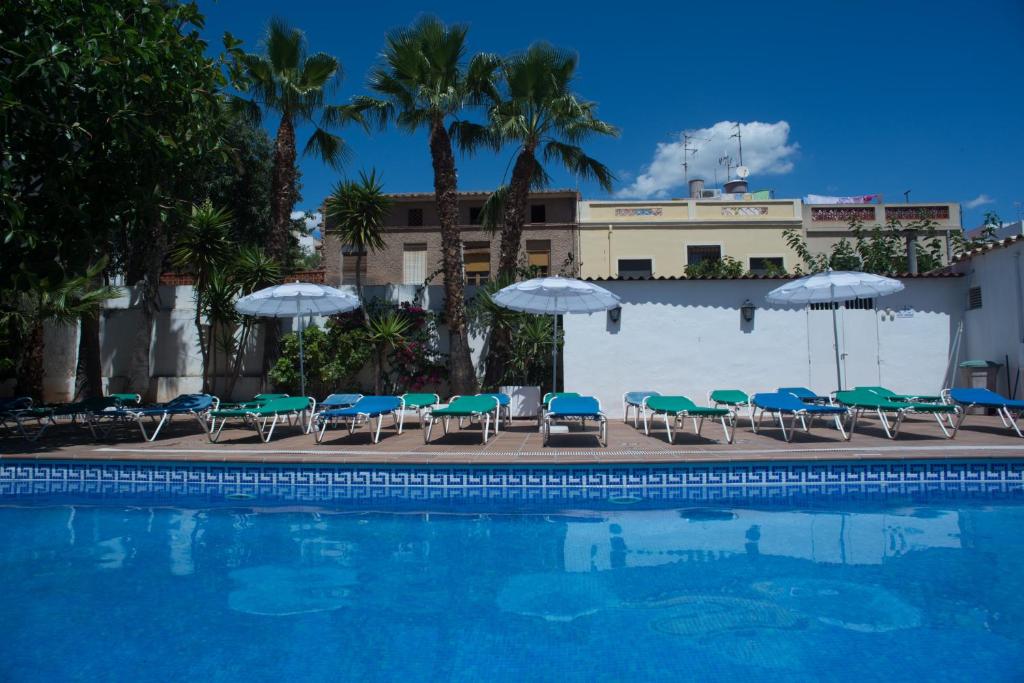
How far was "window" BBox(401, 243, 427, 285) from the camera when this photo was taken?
94.7 feet

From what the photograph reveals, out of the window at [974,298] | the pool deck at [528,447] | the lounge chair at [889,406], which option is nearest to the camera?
the pool deck at [528,447]

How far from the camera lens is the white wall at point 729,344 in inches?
474

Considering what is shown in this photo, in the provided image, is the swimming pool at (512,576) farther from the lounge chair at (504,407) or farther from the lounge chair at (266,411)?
the lounge chair at (504,407)

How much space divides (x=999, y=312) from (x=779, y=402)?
5.63 meters

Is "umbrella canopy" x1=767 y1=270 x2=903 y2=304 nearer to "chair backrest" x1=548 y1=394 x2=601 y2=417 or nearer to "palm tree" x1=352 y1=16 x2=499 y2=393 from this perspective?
"chair backrest" x1=548 y1=394 x2=601 y2=417

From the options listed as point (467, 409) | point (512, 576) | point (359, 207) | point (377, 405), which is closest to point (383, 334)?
point (359, 207)

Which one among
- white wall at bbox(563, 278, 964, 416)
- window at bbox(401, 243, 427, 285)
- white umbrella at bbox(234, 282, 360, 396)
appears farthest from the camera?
window at bbox(401, 243, 427, 285)

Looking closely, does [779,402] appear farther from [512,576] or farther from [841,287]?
[512,576]

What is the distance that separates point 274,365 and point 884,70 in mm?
15239

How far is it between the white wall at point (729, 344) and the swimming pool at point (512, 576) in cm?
508

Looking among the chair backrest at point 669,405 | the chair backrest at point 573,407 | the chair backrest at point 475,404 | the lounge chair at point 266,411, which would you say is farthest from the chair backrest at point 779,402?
the lounge chair at point 266,411

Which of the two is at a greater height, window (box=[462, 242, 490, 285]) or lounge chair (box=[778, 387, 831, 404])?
window (box=[462, 242, 490, 285])

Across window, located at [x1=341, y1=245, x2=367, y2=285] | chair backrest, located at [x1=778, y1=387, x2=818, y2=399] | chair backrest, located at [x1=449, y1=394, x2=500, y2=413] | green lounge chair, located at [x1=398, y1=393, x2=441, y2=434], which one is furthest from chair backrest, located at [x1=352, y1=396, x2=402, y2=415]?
window, located at [x1=341, y1=245, x2=367, y2=285]

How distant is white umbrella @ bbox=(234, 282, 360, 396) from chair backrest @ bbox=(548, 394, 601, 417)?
14.0 ft
